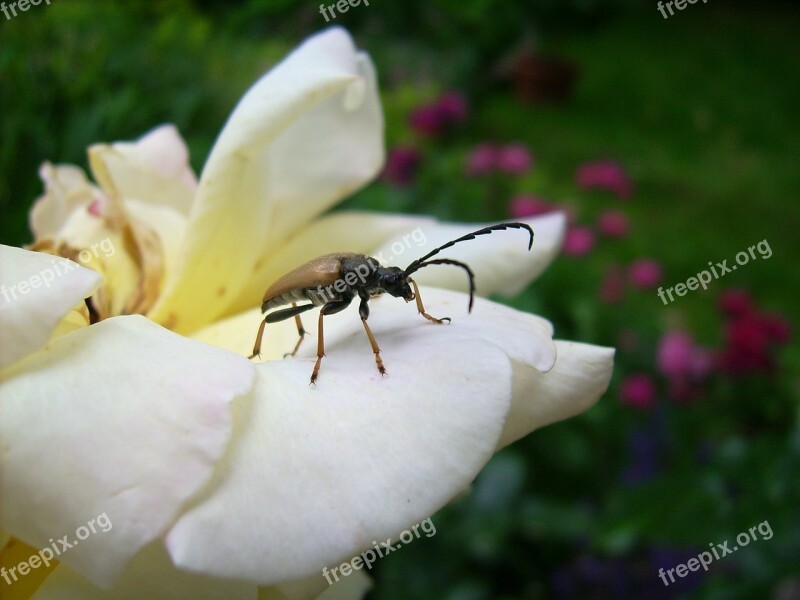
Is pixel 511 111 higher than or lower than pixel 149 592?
lower

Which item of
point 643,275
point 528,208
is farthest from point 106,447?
point 643,275

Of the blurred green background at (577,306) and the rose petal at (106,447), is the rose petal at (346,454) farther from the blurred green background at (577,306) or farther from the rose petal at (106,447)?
the blurred green background at (577,306)

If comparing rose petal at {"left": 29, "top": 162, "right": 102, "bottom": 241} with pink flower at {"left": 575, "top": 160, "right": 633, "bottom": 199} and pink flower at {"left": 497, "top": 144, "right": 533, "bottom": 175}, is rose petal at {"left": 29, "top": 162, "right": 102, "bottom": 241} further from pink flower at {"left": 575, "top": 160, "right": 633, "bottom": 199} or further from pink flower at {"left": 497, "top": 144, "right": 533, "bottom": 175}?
pink flower at {"left": 575, "top": 160, "right": 633, "bottom": 199}

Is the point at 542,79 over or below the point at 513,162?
below

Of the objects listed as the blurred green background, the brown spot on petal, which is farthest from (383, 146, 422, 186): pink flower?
the brown spot on petal

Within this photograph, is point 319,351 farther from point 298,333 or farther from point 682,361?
point 682,361

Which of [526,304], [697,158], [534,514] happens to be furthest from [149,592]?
[697,158]

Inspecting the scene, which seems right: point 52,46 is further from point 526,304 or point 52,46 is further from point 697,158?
point 697,158
